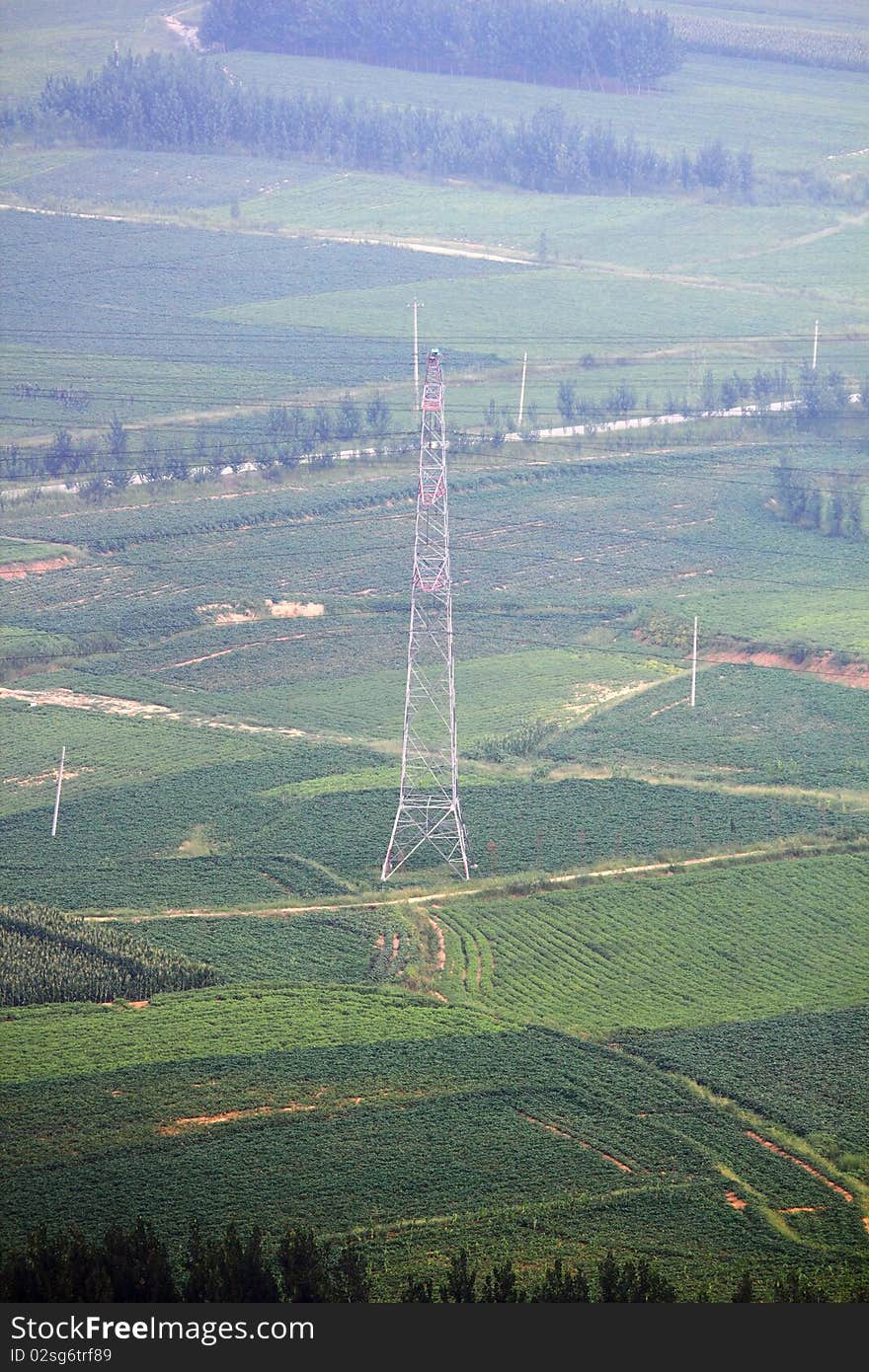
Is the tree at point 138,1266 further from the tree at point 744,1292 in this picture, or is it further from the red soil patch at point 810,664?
the red soil patch at point 810,664

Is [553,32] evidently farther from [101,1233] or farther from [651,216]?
[101,1233]

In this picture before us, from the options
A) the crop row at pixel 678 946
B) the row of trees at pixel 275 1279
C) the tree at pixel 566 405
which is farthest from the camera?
the tree at pixel 566 405

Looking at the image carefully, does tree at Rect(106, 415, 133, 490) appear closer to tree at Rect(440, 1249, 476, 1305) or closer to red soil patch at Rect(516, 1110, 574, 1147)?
red soil patch at Rect(516, 1110, 574, 1147)

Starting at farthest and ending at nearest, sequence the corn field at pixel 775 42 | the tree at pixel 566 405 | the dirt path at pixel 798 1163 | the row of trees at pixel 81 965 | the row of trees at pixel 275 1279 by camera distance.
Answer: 1. the corn field at pixel 775 42
2. the tree at pixel 566 405
3. the row of trees at pixel 81 965
4. the dirt path at pixel 798 1163
5. the row of trees at pixel 275 1279

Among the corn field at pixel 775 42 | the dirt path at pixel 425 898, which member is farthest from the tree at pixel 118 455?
the corn field at pixel 775 42

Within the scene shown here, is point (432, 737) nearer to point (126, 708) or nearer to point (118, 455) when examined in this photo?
point (126, 708)

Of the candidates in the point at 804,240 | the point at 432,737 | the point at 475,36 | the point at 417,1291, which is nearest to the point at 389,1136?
the point at 417,1291
